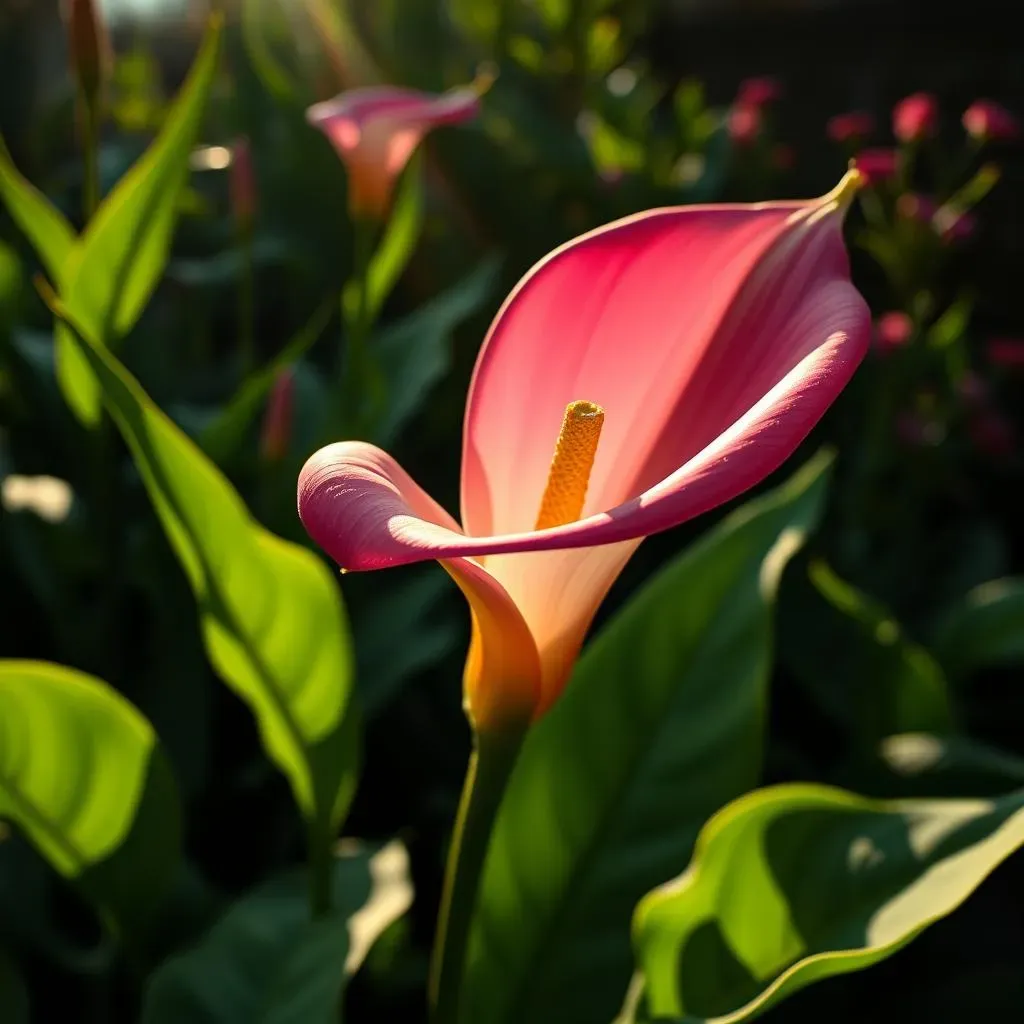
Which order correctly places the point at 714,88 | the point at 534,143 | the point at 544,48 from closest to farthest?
the point at 534,143 < the point at 544,48 < the point at 714,88

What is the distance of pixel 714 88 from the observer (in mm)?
2051

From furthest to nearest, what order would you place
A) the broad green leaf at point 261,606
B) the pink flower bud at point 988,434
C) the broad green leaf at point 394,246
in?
the pink flower bud at point 988,434
the broad green leaf at point 394,246
the broad green leaf at point 261,606

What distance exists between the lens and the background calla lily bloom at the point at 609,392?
0.22 meters

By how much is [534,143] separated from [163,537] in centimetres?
61

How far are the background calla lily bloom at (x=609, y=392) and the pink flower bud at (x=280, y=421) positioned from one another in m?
0.25

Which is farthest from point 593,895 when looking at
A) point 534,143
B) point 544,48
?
point 544,48

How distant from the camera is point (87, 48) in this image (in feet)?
1.55

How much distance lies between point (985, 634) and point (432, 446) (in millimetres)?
456

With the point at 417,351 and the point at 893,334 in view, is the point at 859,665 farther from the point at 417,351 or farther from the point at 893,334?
the point at 417,351

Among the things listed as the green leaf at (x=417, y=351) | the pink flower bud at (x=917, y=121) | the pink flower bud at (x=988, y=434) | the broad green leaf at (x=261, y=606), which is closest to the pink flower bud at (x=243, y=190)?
the green leaf at (x=417, y=351)

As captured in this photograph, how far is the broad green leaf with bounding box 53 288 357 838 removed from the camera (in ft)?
1.16

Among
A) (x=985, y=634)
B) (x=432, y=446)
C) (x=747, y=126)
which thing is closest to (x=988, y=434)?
(x=985, y=634)

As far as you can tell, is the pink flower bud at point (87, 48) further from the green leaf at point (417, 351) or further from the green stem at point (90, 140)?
the green leaf at point (417, 351)

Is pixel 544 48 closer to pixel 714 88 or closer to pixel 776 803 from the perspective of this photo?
pixel 714 88
